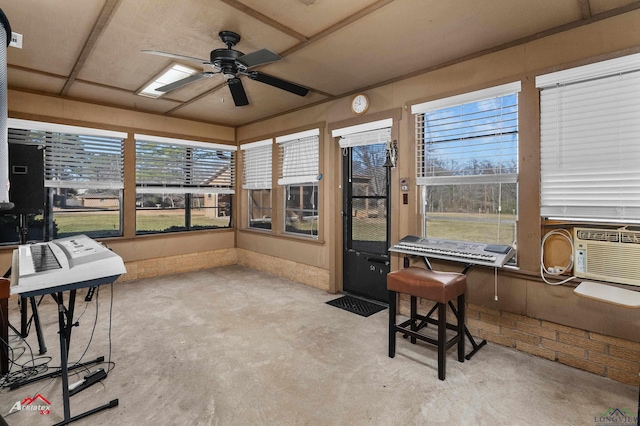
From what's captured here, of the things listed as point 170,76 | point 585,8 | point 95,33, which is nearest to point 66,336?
point 95,33

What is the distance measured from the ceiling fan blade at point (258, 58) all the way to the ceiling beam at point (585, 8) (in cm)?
217

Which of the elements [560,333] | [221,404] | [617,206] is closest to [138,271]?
[221,404]

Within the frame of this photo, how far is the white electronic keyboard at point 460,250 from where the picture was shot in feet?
8.05

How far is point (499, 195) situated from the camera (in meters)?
2.92

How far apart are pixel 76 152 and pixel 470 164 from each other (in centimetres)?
522

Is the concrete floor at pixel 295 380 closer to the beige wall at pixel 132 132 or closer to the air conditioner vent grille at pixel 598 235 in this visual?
the air conditioner vent grille at pixel 598 235

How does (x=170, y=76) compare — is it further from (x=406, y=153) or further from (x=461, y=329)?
(x=461, y=329)

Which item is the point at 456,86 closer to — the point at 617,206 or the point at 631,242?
the point at 617,206

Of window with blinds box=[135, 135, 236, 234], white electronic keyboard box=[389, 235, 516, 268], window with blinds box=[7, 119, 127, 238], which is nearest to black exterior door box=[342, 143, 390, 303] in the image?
white electronic keyboard box=[389, 235, 516, 268]

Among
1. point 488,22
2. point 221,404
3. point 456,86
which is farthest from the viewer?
point 456,86

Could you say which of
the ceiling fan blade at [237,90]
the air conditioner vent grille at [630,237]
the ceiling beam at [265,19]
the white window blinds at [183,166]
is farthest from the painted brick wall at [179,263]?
the air conditioner vent grille at [630,237]

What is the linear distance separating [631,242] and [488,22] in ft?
6.32

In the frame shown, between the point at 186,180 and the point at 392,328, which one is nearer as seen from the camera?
the point at 392,328

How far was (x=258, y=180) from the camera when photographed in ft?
18.7
